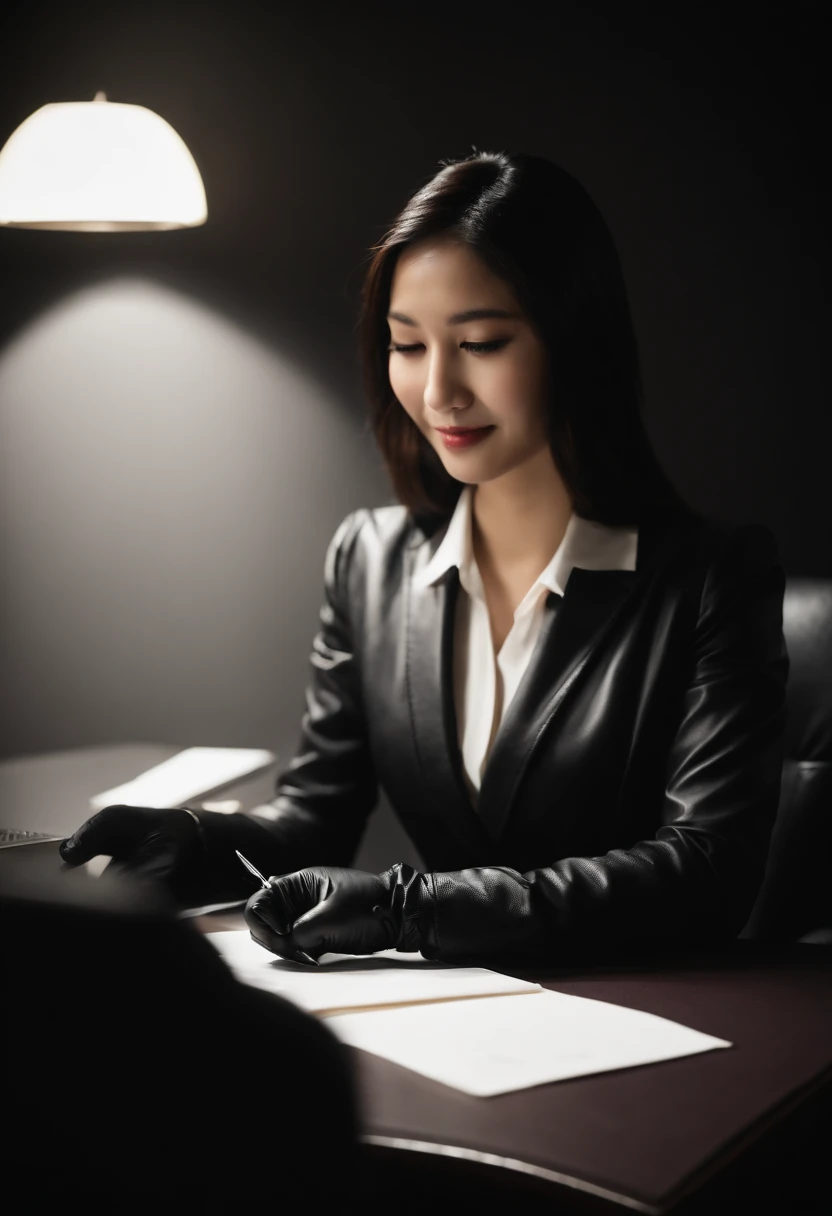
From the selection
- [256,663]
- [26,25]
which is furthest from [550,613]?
[26,25]

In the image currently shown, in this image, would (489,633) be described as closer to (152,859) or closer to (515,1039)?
(152,859)

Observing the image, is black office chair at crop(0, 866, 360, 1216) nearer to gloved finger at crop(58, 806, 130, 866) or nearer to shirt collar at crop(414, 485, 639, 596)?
gloved finger at crop(58, 806, 130, 866)

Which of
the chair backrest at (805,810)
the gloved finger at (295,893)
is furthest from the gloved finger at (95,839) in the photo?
the chair backrest at (805,810)

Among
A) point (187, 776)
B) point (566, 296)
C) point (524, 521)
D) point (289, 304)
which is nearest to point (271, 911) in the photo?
point (524, 521)

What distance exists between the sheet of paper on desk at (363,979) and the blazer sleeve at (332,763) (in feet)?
1.30

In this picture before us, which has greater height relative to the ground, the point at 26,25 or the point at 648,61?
the point at 26,25

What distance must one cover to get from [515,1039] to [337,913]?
0.80 feet

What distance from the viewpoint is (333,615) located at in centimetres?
179

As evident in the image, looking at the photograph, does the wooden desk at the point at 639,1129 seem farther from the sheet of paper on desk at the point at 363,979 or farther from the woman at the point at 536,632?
the woman at the point at 536,632

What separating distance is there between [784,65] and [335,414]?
101 cm

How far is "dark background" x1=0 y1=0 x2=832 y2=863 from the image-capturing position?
208cm

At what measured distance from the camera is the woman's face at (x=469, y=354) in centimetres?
149

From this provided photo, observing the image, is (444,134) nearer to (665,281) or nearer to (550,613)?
(665,281)

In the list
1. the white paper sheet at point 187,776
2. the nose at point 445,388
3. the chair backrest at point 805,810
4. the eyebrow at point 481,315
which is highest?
the eyebrow at point 481,315
